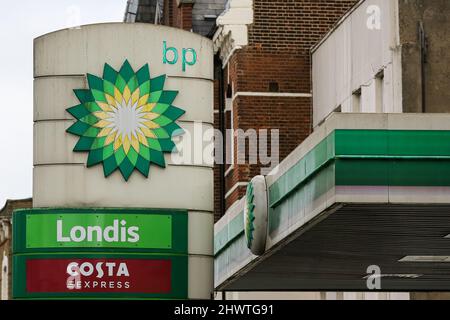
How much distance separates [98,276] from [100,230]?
939 millimetres

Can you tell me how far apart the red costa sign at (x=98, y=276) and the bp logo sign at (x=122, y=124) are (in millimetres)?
1910

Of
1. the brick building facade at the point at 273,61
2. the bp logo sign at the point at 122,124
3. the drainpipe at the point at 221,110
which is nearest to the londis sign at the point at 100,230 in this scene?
Result: the bp logo sign at the point at 122,124

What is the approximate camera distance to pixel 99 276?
35969 millimetres

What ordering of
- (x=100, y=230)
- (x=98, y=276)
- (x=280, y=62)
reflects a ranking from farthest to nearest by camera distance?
(x=280, y=62), (x=100, y=230), (x=98, y=276)

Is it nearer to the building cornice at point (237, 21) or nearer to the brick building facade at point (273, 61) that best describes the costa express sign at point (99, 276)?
the brick building facade at point (273, 61)

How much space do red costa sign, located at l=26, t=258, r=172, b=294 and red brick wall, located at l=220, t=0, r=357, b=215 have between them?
326 inches

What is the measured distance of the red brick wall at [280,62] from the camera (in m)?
44.3

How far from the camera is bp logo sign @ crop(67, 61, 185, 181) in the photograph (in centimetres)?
3681

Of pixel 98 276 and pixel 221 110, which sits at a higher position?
pixel 221 110

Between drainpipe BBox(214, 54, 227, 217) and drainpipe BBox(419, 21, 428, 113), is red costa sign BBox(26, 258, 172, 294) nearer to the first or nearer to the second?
drainpipe BBox(419, 21, 428, 113)

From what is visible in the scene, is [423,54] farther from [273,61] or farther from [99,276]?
[273,61]

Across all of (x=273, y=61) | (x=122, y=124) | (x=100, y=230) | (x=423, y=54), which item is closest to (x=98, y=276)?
(x=100, y=230)

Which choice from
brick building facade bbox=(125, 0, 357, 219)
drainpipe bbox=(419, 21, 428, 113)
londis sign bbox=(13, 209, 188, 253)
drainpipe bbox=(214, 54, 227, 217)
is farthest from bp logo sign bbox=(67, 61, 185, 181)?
drainpipe bbox=(214, 54, 227, 217)
